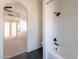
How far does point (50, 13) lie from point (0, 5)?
5.52 feet

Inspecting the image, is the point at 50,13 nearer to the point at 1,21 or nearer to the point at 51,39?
the point at 51,39

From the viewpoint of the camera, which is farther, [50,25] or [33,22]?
[33,22]

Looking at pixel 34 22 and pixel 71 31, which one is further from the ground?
pixel 34 22

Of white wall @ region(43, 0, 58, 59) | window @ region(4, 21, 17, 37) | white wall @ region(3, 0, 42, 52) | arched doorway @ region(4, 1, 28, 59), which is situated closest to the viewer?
white wall @ region(43, 0, 58, 59)

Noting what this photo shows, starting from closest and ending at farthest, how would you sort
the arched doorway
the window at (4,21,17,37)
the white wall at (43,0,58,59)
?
the white wall at (43,0,58,59), the arched doorway, the window at (4,21,17,37)

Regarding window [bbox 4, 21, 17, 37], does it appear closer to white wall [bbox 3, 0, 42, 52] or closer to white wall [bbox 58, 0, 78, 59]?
white wall [bbox 3, 0, 42, 52]

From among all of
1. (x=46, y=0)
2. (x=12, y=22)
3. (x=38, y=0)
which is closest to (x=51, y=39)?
(x=46, y=0)

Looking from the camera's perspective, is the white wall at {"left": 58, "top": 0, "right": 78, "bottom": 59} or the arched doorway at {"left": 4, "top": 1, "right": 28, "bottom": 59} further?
the arched doorway at {"left": 4, "top": 1, "right": 28, "bottom": 59}

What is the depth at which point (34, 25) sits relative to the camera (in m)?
5.32

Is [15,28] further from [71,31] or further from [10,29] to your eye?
[71,31]

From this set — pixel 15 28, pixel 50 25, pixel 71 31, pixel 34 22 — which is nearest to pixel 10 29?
pixel 15 28

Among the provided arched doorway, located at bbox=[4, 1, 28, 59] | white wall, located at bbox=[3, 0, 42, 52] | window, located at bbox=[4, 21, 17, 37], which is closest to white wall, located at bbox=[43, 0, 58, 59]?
white wall, located at bbox=[3, 0, 42, 52]

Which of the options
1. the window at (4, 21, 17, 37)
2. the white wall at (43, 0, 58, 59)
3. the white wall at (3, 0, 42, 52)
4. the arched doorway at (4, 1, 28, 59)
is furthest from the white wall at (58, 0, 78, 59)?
the window at (4, 21, 17, 37)

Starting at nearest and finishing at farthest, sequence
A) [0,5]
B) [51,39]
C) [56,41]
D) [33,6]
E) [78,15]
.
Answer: [78,15]
[56,41]
[51,39]
[0,5]
[33,6]
